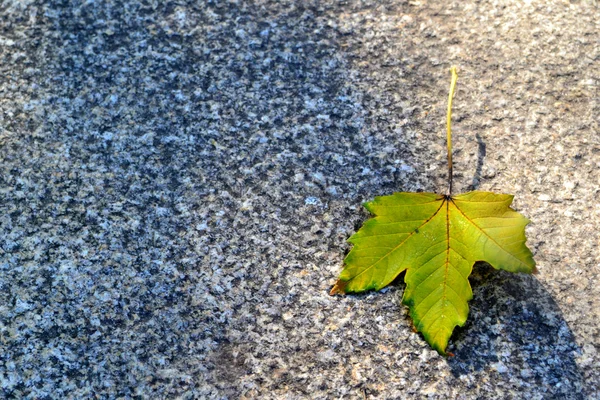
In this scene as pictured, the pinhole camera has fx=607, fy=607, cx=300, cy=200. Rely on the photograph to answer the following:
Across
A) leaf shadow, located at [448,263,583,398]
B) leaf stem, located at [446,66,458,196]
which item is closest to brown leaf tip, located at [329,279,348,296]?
leaf shadow, located at [448,263,583,398]

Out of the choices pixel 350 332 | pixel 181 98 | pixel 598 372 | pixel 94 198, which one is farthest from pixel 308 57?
pixel 598 372

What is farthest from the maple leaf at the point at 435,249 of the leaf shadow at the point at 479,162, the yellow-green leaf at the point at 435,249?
the leaf shadow at the point at 479,162

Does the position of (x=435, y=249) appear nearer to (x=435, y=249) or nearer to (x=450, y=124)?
(x=435, y=249)

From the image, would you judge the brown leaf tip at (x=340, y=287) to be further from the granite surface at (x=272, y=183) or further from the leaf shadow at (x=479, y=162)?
the leaf shadow at (x=479, y=162)

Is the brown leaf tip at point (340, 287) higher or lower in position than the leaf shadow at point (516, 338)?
higher

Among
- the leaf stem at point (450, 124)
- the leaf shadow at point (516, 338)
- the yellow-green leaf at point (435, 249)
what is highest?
the leaf stem at point (450, 124)

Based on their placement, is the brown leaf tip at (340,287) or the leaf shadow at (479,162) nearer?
the brown leaf tip at (340,287)
